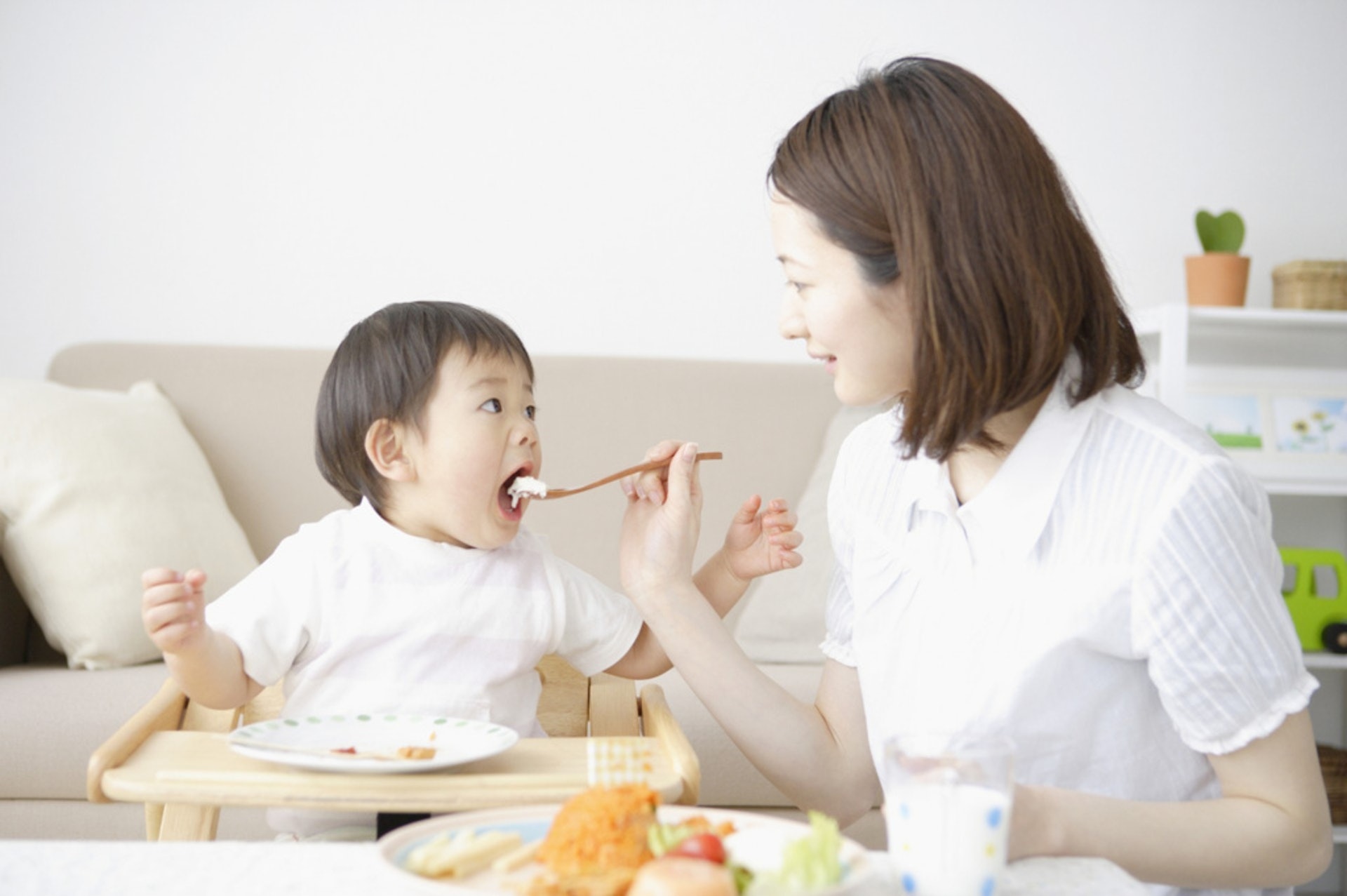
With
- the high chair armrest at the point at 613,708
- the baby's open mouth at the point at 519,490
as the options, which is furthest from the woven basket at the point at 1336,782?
the baby's open mouth at the point at 519,490

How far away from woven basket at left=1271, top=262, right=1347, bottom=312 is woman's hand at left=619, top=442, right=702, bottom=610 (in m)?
2.09

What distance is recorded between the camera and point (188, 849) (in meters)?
0.76

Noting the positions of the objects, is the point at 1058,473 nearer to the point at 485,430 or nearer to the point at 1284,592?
the point at 485,430

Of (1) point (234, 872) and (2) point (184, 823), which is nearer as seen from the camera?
Answer: (1) point (234, 872)

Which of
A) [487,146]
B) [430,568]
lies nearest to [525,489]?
[430,568]

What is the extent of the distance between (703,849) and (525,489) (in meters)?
0.73

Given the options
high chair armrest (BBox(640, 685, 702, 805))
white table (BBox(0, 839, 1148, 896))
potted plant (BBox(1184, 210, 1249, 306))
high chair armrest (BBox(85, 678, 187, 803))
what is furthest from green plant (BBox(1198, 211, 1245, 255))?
high chair armrest (BBox(85, 678, 187, 803))

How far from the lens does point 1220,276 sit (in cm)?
279

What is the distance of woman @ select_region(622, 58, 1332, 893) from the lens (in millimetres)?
983

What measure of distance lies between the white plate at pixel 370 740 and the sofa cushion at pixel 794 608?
4.11 ft

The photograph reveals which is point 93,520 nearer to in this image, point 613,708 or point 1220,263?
point 613,708

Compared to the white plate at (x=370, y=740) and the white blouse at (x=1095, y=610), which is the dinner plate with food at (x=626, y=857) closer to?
the white plate at (x=370, y=740)

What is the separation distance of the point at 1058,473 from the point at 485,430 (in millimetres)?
596

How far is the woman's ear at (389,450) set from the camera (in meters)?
1.35
